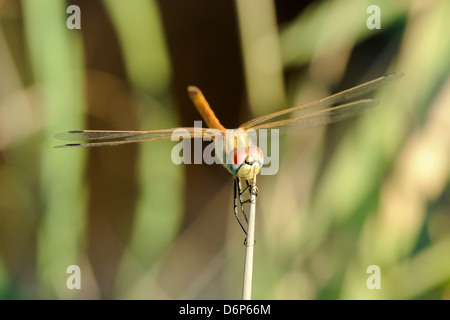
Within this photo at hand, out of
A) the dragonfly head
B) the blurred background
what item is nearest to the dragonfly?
the dragonfly head

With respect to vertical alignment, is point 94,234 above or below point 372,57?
below

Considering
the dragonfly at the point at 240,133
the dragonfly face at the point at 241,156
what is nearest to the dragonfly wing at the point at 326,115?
the dragonfly at the point at 240,133

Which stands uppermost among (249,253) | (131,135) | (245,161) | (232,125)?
(232,125)

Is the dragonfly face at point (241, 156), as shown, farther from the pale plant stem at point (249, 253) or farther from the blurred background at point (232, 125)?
the blurred background at point (232, 125)

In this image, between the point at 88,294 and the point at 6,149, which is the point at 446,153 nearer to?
the point at 88,294

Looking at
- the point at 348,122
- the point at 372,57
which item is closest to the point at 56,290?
the point at 348,122

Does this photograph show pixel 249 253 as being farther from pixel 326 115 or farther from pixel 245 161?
pixel 326 115

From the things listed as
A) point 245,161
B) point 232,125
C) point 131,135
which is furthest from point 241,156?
point 232,125
